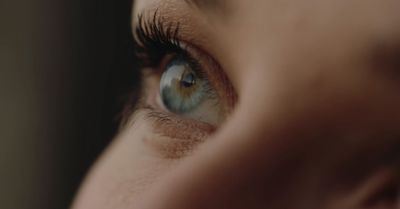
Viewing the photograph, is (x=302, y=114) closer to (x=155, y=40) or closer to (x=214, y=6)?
(x=214, y=6)

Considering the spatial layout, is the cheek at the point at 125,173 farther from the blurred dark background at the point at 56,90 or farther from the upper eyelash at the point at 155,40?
the blurred dark background at the point at 56,90

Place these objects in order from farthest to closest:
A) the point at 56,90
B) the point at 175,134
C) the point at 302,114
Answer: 1. the point at 56,90
2. the point at 175,134
3. the point at 302,114

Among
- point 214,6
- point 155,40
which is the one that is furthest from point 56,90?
point 214,6

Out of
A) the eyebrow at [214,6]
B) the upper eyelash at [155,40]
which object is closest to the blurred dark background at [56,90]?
the upper eyelash at [155,40]

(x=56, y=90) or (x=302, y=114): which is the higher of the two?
(x=302, y=114)

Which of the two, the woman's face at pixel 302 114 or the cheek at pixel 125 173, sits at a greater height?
the woman's face at pixel 302 114

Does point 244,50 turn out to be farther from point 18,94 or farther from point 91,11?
point 18,94

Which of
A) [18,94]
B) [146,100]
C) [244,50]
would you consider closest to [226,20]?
[244,50]
